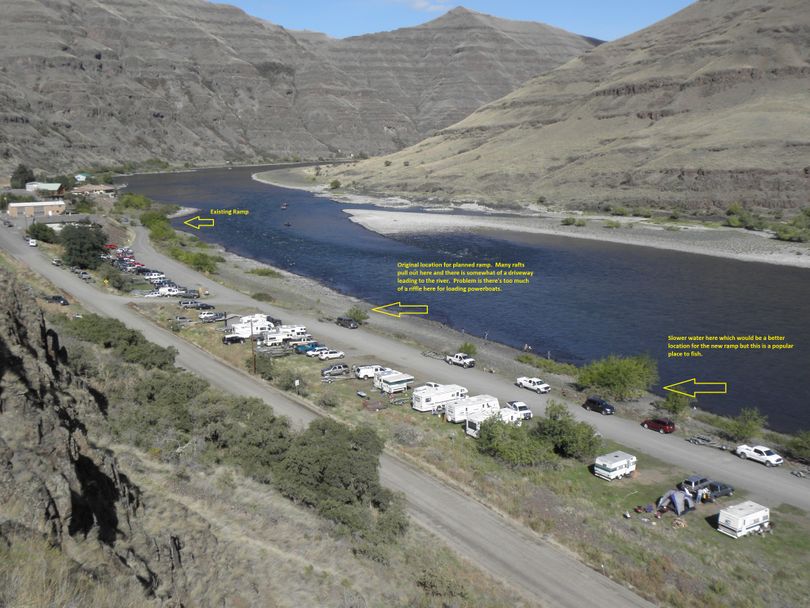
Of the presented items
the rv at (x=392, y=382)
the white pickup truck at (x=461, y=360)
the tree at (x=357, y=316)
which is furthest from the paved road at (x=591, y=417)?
the tree at (x=357, y=316)

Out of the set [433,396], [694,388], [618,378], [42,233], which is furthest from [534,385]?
[42,233]

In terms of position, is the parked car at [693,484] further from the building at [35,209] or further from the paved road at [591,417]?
the building at [35,209]

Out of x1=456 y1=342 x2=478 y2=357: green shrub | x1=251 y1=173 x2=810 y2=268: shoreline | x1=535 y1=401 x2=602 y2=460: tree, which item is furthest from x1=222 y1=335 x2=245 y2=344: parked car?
x1=251 y1=173 x2=810 y2=268: shoreline

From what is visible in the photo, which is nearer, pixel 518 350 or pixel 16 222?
pixel 518 350

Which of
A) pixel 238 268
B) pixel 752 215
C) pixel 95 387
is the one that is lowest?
pixel 238 268

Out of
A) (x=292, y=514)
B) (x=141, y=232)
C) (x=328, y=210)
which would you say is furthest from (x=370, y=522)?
(x=328, y=210)

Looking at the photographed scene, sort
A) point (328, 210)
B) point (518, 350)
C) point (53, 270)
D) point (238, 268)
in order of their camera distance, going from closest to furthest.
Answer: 1. point (518, 350)
2. point (53, 270)
3. point (238, 268)
4. point (328, 210)

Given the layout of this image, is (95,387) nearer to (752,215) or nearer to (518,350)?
(518,350)
